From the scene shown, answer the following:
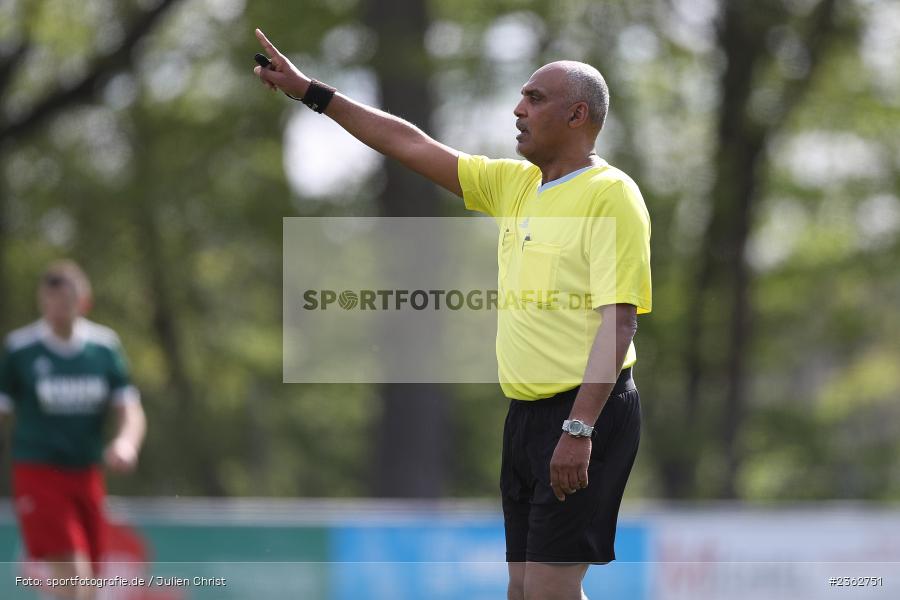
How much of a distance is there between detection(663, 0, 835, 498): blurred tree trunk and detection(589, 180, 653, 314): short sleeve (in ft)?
42.2

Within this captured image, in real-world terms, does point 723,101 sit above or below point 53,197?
above

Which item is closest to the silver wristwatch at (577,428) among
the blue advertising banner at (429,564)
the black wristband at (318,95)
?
the black wristband at (318,95)

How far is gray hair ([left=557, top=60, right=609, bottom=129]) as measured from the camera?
3.90m

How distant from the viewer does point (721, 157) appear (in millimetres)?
16750

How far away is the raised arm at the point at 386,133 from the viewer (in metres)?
4.27

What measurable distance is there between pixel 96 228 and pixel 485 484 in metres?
10.4

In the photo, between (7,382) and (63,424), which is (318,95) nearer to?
(63,424)

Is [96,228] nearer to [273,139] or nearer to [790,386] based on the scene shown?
[273,139]

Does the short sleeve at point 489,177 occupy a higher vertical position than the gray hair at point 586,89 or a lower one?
lower

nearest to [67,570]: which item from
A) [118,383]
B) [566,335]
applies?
[118,383]

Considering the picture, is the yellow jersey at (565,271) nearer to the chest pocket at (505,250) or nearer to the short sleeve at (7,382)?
the chest pocket at (505,250)

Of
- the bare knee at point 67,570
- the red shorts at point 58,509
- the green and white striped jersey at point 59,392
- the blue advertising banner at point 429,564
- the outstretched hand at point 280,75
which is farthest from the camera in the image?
the blue advertising banner at point 429,564

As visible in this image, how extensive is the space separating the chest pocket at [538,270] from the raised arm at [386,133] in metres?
0.50

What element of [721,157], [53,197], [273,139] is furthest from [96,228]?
[721,157]
